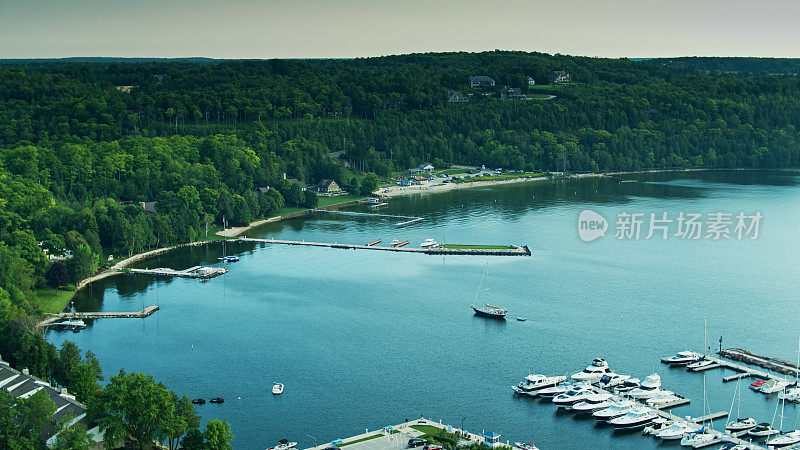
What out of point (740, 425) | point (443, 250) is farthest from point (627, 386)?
point (443, 250)

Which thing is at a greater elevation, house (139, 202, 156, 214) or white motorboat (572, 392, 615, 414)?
house (139, 202, 156, 214)

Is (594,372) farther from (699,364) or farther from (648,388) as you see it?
(699,364)

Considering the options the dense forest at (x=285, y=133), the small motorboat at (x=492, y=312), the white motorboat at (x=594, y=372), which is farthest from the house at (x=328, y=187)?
the white motorboat at (x=594, y=372)

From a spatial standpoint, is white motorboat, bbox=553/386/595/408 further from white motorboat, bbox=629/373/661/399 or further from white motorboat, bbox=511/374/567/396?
white motorboat, bbox=629/373/661/399

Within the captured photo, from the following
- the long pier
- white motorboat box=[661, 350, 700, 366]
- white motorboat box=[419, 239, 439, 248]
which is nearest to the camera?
white motorboat box=[661, 350, 700, 366]

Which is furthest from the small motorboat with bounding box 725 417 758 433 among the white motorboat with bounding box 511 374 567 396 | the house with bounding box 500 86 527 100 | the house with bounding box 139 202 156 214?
the house with bounding box 500 86 527 100

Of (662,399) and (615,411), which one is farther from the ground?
(662,399)

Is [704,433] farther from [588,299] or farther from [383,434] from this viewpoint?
[588,299]
